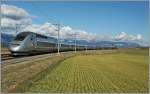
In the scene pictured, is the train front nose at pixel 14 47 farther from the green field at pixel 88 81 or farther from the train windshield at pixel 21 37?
the green field at pixel 88 81

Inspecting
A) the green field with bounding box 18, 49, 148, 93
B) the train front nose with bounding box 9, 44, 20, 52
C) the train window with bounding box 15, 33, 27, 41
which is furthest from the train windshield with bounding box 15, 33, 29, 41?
the green field with bounding box 18, 49, 148, 93

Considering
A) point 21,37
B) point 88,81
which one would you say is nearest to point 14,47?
point 21,37

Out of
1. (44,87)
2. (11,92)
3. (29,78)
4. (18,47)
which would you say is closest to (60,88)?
(44,87)

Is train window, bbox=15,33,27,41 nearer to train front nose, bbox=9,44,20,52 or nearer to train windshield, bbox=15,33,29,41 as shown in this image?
train windshield, bbox=15,33,29,41

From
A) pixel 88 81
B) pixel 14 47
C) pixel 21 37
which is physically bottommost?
pixel 88 81

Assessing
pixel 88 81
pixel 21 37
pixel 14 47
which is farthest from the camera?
pixel 21 37

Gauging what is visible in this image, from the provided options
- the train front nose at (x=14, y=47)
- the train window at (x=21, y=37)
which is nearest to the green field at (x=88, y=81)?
the train front nose at (x=14, y=47)

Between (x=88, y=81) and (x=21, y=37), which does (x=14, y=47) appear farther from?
(x=88, y=81)

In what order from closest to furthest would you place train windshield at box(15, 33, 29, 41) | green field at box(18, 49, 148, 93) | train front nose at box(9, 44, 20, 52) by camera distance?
green field at box(18, 49, 148, 93)
train front nose at box(9, 44, 20, 52)
train windshield at box(15, 33, 29, 41)

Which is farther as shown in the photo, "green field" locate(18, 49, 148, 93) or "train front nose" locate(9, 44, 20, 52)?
"train front nose" locate(9, 44, 20, 52)

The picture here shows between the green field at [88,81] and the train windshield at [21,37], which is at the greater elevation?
the train windshield at [21,37]

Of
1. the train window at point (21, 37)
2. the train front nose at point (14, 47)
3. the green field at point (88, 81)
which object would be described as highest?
the train window at point (21, 37)

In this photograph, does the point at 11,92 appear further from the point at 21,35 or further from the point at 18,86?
the point at 21,35

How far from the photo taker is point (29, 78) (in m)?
15.8
